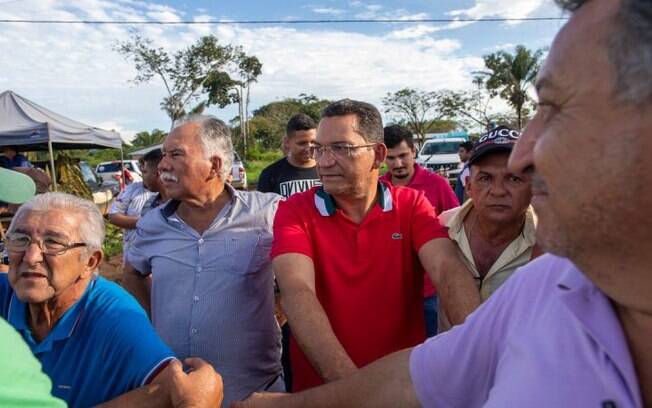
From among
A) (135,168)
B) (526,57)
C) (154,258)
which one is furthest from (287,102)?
(154,258)

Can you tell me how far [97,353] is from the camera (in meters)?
1.65

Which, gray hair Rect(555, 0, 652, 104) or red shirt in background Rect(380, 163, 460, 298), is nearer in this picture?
gray hair Rect(555, 0, 652, 104)

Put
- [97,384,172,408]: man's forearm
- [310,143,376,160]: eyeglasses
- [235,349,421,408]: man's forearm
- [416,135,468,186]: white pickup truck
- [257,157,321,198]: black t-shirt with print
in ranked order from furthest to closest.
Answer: [416,135,468,186]: white pickup truck → [257,157,321,198]: black t-shirt with print → [310,143,376,160]: eyeglasses → [97,384,172,408]: man's forearm → [235,349,421,408]: man's forearm

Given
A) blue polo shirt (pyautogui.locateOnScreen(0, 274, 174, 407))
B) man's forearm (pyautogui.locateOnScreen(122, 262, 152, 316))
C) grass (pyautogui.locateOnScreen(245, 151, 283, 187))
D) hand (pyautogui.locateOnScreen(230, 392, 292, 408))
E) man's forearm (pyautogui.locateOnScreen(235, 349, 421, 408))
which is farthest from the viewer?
grass (pyautogui.locateOnScreen(245, 151, 283, 187))

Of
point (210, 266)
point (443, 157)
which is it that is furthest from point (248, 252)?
point (443, 157)

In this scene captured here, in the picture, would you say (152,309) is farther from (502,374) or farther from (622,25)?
(622,25)

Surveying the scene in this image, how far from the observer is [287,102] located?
4778cm

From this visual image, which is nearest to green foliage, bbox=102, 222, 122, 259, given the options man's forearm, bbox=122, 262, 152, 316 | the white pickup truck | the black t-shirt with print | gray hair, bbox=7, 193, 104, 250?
the black t-shirt with print

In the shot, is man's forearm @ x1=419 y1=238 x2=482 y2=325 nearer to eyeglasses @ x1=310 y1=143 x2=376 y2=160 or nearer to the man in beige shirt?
the man in beige shirt

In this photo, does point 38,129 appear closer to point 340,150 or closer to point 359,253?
point 340,150

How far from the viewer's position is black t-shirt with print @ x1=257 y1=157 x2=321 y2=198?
14.8 feet

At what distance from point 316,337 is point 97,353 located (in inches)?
29.5

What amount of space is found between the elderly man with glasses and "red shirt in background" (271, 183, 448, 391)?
1.69ft

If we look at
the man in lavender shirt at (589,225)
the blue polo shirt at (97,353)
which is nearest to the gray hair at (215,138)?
the blue polo shirt at (97,353)
